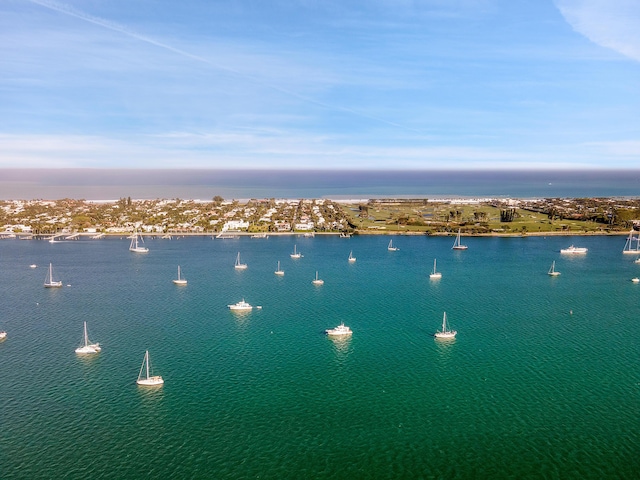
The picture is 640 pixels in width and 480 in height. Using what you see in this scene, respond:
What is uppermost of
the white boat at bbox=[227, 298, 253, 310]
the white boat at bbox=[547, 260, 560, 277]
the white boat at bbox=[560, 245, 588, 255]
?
the white boat at bbox=[560, 245, 588, 255]

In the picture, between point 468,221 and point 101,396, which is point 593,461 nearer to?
point 101,396

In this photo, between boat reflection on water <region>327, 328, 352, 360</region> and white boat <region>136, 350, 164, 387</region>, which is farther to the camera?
boat reflection on water <region>327, 328, 352, 360</region>

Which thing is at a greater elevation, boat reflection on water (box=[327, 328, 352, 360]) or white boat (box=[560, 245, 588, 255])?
white boat (box=[560, 245, 588, 255])

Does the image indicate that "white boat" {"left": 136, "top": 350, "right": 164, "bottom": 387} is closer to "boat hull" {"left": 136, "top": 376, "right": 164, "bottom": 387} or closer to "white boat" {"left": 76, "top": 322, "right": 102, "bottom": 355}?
"boat hull" {"left": 136, "top": 376, "right": 164, "bottom": 387}

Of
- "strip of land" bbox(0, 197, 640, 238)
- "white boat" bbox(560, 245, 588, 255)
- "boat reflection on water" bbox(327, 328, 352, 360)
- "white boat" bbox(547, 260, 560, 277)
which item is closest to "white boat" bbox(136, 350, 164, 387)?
"boat reflection on water" bbox(327, 328, 352, 360)

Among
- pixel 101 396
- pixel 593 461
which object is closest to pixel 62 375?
pixel 101 396

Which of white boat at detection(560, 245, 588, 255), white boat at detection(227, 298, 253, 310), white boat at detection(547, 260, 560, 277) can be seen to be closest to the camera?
white boat at detection(227, 298, 253, 310)

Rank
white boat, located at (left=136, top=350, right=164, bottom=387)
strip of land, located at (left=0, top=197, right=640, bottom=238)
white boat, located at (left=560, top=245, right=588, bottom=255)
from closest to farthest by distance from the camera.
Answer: white boat, located at (left=136, top=350, right=164, bottom=387)
white boat, located at (left=560, top=245, right=588, bottom=255)
strip of land, located at (left=0, top=197, right=640, bottom=238)

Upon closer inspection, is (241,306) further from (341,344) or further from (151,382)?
(151,382)
